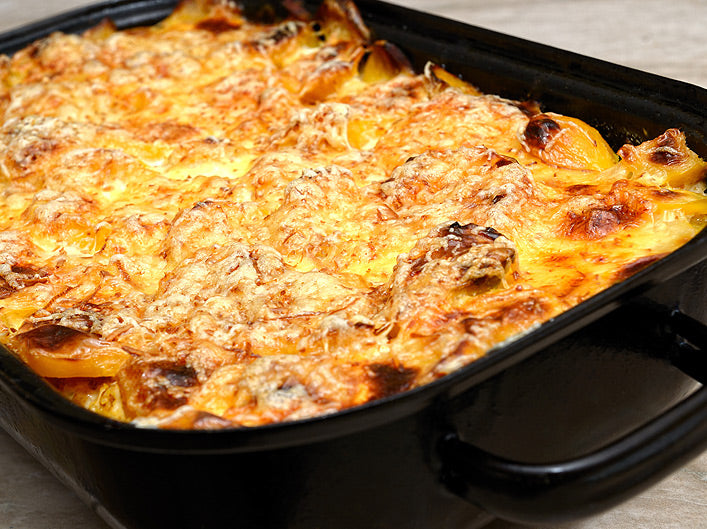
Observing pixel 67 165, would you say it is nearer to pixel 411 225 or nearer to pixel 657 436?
pixel 411 225

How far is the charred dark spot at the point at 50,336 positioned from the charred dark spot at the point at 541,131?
1.02m

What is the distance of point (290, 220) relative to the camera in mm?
1923

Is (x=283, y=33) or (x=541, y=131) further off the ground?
(x=283, y=33)

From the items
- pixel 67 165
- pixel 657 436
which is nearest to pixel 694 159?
pixel 657 436

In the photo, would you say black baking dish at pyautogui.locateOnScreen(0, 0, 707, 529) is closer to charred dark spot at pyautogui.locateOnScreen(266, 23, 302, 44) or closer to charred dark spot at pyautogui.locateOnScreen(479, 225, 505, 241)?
charred dark spot at pyautogui.locateOnScreen(479, 225, 505, 241)

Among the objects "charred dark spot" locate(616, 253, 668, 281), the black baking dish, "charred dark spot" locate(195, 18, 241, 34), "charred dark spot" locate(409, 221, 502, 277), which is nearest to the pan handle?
the black baking dish

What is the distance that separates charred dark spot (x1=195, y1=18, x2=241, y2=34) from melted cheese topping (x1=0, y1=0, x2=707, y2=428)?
0.59ft

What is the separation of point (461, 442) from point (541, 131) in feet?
2.99

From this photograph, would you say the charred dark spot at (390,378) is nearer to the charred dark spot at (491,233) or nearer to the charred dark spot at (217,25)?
the charred dark spot at (491,233)

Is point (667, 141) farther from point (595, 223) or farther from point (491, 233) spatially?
point (491, 233)

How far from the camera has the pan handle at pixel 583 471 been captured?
1284 mm

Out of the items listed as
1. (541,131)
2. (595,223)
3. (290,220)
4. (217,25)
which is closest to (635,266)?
(595,223)

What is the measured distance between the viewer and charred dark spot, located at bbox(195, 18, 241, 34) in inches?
118

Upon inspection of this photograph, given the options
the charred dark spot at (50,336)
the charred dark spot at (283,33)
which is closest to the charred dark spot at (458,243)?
the charred dark spot at (50,336)
